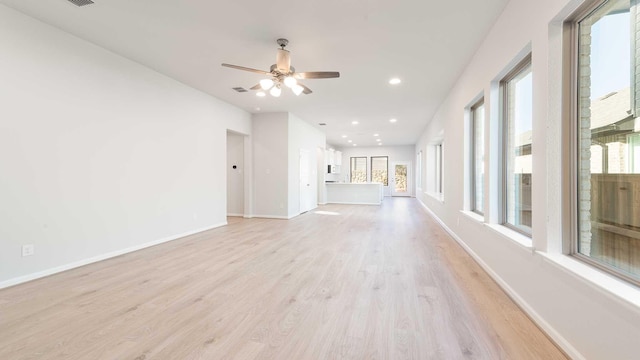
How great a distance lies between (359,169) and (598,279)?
14591 millimetres

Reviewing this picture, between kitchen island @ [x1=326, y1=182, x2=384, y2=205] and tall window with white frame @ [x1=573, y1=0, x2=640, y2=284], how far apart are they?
8980 mm

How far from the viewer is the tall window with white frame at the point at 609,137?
153 cm

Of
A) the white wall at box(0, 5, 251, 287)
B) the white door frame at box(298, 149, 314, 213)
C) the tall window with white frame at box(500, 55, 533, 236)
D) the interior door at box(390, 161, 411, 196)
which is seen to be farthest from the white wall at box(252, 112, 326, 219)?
the interior door at box(390, 161, 411, 196)

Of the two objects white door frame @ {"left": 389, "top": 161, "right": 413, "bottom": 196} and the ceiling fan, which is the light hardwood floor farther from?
white door frame @ {"left": 389, "top": 161, "right": 413, "bottom": 196}

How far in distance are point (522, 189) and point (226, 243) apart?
4098 mm

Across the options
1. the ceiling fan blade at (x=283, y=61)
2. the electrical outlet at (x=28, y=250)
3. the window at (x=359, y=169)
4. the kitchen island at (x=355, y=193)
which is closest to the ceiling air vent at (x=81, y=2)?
the ceiling fan blade at (x=283, y=61)

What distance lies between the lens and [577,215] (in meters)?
1.94

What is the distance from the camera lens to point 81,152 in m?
3.54

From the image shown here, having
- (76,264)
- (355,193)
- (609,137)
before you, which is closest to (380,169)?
(355,193)

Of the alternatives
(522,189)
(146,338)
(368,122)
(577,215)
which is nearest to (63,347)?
(146,338)

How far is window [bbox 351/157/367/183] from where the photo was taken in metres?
16.0

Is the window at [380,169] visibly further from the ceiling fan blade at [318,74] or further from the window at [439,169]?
the ceiling fan blade at [318,74]

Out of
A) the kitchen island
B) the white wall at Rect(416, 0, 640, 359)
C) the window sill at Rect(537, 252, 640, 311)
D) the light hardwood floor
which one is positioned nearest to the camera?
the window sill at Rect(537, 252, 640, 311)

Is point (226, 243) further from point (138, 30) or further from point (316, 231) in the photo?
point (138, 30)
